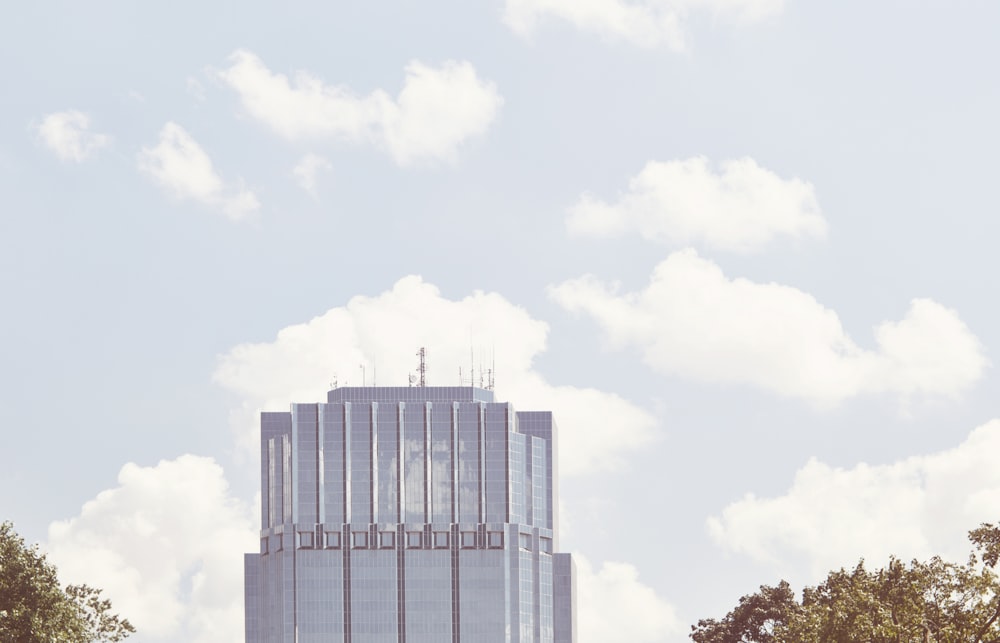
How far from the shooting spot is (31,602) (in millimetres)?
118125

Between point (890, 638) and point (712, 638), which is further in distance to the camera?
point (712, 638)

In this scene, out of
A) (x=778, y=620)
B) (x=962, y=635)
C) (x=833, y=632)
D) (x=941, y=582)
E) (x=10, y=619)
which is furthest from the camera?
(x=778, y=620)

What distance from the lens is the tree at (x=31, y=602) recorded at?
385ft

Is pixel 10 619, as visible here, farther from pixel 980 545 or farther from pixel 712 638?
pixel 712 638

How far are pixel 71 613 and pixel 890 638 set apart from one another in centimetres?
5181

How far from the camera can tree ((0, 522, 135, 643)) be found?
11731 cm

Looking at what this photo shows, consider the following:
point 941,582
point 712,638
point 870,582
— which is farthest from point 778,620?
point 941,582

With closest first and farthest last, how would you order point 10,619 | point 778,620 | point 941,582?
1. point 941,582
2. point 10,619
3. point 778,620

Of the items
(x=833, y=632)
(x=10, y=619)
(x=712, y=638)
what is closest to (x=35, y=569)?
(x=10, y=619)

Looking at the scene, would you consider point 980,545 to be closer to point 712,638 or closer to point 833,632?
point 833,632

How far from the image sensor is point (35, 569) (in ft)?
389

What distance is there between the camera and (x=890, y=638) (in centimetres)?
9588

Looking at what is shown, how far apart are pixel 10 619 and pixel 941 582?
55.9m

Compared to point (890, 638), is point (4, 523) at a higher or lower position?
higher
